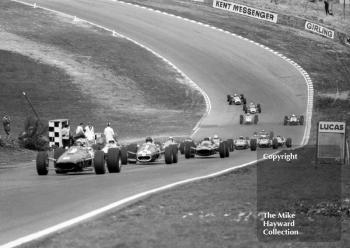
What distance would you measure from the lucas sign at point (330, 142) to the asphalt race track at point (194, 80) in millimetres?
3017

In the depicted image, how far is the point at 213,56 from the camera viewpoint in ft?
248

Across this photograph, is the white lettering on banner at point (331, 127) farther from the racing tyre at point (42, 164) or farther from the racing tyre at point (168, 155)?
the racing tyre at point (42, 164)

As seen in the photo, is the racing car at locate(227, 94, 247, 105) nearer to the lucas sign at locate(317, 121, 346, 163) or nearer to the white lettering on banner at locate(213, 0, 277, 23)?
the white lettering on banner at locate(213, 0, 277, 23)

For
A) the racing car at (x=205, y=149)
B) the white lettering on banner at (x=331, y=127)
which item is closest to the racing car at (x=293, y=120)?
the racing car at (x=205, y=149)

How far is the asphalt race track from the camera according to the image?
15.0m

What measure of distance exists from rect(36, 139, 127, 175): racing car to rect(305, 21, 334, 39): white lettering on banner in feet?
219

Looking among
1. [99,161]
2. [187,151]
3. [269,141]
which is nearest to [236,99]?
[269,141]

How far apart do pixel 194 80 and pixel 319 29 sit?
25945mm

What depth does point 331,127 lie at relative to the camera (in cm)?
2597

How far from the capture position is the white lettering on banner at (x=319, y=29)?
87625 millimetres

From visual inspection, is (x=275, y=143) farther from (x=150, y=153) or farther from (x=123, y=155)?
(x=123, y=155)

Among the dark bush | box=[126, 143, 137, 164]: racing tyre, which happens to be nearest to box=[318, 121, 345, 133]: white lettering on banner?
box=[126, 143, 137, 164]: racing tyre

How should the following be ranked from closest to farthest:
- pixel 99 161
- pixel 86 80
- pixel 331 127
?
pixel 99 161, pixel 331 127, pixel 86 80

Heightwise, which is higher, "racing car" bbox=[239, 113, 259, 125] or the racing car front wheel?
"racing car" bbox=[239, 113, 259, 125]
